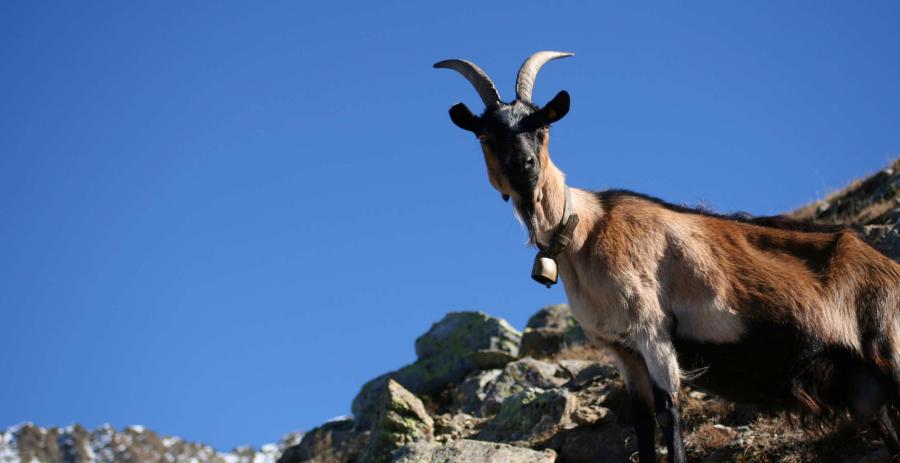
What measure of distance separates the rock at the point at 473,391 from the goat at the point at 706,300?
6011 millimetres

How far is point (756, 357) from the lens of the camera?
7934 millimetres

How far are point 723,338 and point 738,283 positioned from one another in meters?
0.49

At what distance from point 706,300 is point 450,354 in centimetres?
886

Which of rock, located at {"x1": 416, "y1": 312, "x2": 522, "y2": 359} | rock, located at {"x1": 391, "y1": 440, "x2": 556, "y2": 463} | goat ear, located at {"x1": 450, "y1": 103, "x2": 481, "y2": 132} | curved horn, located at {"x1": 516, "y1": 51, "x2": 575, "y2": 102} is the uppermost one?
rock, located at {"x1": 416, "y1": 312, "x2": 522, "y2": 359}

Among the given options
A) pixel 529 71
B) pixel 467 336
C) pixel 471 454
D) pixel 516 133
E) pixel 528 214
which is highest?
pixel 467 336

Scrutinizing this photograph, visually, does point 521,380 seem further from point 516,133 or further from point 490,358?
point 516,133

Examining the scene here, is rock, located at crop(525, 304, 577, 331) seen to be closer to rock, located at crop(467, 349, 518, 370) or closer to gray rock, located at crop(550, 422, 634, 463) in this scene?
rock, located at crop(467, 349, 518, 370)

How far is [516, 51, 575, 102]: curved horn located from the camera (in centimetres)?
891

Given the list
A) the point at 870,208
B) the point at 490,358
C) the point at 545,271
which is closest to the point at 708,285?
the point at 545,271

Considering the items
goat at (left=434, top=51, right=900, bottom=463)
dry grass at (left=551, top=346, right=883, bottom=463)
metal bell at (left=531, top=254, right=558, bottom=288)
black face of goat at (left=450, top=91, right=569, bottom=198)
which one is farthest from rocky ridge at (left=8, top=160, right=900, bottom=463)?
black face of goat at (left=450, top=91, right=569, bottom=198)

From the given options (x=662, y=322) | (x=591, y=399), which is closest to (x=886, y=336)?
(x=662, y=322)

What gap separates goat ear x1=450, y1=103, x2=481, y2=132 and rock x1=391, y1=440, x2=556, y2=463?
3048 mm

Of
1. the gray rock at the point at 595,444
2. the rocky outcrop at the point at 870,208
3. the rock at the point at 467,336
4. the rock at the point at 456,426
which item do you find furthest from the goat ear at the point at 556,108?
the rock at the point at 467,336

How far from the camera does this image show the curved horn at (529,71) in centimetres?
891
